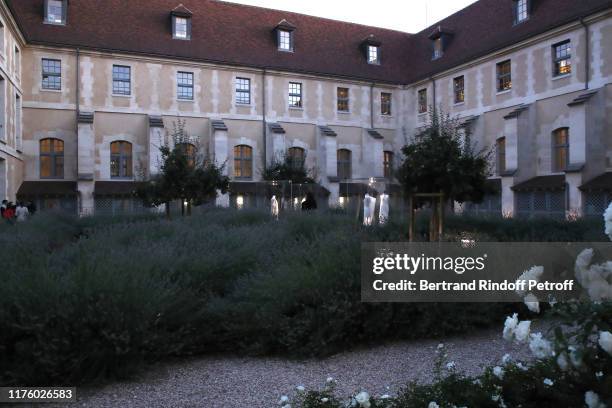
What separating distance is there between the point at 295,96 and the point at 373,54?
6444 mm

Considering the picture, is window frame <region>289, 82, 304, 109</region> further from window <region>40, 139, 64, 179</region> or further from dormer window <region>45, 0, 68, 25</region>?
window <region>40, 139, 64, 179</region>

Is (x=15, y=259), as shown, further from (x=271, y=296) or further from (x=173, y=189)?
(x=173, y=189)

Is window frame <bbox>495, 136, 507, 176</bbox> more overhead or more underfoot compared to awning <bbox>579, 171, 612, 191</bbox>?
more overhead

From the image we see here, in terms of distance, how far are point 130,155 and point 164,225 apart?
687 inches

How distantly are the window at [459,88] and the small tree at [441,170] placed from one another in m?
18.8

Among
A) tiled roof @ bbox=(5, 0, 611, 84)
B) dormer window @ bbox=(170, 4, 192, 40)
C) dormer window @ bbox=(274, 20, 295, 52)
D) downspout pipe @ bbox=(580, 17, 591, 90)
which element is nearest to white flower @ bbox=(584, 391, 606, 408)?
downspout pipe @ bbox=(580, 17, 591, 90)

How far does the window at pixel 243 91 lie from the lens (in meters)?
28.8

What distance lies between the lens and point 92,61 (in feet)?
84.3

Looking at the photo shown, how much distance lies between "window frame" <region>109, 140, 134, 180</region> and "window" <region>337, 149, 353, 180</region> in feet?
38.0

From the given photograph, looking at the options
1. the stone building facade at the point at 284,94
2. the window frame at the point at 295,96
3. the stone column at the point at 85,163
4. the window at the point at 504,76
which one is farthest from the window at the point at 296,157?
the window at the point at 504,76

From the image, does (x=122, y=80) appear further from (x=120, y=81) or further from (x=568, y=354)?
(x=568, y=354)

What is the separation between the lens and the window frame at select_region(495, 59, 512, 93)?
2565 cm

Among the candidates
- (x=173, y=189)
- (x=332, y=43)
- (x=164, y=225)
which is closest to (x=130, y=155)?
(x=173, y=189)

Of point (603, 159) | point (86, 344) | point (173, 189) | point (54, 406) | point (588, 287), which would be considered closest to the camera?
point (588, 287)
